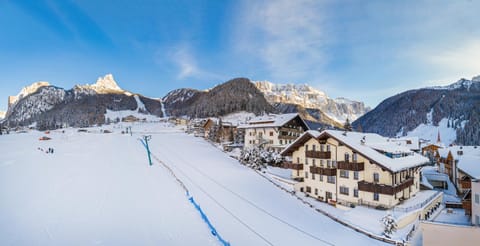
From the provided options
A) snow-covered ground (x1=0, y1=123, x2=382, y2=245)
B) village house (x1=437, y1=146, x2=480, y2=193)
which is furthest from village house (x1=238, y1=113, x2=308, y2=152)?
village house (x1=437, y1=146, x2=480, y2=193)

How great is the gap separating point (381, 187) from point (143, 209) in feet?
68.0

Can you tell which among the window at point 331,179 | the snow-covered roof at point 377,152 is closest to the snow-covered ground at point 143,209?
the window at point 331,179

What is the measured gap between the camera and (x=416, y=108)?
191625 millimetres

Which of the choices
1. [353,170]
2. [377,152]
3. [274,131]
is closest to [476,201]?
[377,152]

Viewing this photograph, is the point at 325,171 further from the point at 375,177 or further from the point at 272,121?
the point at 272,121

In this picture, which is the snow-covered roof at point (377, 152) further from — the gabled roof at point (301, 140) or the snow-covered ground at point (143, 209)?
the snow-covered ground at point (143, 209)

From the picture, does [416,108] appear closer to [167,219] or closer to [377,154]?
[377,154]

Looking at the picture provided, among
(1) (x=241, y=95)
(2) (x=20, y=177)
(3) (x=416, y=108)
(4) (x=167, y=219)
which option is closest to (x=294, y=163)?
(4) (x=167, y=219)

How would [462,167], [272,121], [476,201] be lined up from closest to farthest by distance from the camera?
[476,201] → [462,167] → [272,121]

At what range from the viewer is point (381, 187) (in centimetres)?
2228

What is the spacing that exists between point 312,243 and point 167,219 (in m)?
9.34

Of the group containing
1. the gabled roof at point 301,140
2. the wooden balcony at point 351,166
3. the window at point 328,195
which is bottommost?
the window at point 328,195

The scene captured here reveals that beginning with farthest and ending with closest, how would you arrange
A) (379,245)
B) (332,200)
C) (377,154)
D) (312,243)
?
(332,200)
(377,154)
(379,245)
(312,243)

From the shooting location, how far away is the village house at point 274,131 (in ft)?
147
